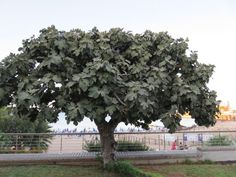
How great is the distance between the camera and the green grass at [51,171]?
1190cm

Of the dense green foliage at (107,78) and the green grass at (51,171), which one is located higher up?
the dense green foliage at (107,78)

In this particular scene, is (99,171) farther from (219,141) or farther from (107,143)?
(219,141)

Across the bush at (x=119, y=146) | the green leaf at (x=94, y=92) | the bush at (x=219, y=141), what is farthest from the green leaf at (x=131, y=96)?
the bush at (x=219, y=141)

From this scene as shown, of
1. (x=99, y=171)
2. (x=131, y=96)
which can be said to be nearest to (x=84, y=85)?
(x=131, y=96)

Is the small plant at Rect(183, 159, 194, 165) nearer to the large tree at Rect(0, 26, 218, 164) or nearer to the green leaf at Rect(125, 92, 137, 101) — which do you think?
the large tree at Rect(0, 26, 218, 164)

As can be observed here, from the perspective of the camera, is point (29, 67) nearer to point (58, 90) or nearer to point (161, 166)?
point (58, 90)

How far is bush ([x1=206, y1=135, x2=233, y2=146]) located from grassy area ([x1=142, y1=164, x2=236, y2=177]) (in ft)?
6.75

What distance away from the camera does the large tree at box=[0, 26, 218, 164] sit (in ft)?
32.9

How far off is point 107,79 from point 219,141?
304 inches

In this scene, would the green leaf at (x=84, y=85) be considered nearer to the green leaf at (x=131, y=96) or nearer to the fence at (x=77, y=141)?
the green leaf at (x=131, y=96)

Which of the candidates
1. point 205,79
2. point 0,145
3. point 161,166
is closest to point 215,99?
point 205,79

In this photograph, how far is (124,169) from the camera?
1181 cm

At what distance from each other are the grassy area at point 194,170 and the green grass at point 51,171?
64.3 inches

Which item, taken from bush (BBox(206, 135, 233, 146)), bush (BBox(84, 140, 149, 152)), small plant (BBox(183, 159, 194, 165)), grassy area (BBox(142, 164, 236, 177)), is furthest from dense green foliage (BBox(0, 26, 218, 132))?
bush (BBox(206, 135, 233, 146))
